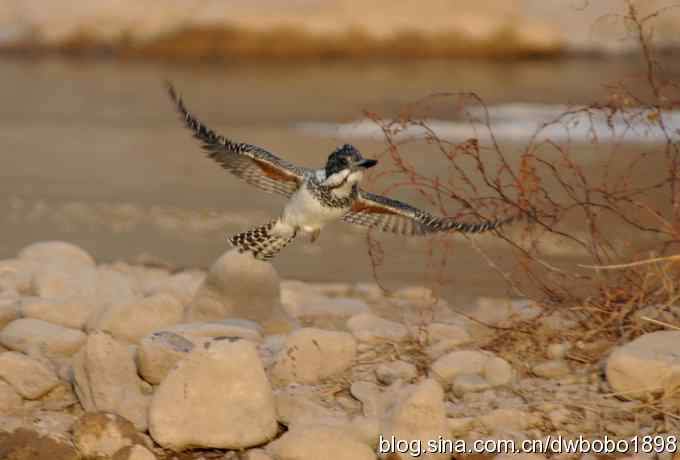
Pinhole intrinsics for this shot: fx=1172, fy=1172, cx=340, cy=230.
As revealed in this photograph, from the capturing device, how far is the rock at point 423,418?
449cm

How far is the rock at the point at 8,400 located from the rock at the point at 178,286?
4.48 ft

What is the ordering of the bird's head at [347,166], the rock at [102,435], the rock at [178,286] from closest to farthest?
the bird's head at [347,166] < the rock at [102,435] < the rock at [178,286]

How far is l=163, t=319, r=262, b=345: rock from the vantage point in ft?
17.1

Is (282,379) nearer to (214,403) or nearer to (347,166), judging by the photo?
(214,403)

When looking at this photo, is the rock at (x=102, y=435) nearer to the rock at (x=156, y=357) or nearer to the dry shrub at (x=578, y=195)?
the rock at (x=156, y=357)

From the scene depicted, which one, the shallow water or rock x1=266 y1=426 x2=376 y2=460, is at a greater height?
the shallow water

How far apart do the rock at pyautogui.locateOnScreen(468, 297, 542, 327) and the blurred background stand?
23cm

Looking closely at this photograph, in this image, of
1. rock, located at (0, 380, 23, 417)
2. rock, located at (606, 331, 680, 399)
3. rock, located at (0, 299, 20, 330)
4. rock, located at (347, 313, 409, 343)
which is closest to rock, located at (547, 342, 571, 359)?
rock, located at (606, 331, 680, 399)

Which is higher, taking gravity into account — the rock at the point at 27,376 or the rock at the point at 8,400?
the rock at the point at 27,376

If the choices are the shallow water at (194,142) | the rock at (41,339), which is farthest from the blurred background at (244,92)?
the rock at (41,339)

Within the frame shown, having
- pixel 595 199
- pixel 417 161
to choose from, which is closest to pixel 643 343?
pixel 595 199

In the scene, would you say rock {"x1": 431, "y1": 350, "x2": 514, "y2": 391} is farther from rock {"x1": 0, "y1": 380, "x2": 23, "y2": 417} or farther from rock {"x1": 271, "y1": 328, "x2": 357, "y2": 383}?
rock {"x1": 0, "y1": 380, "x2": 23, "y2": 417}

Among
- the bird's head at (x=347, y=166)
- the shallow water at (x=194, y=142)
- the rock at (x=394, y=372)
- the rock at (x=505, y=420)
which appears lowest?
the rock at (x=505, y=420)

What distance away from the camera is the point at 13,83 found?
1641cm
